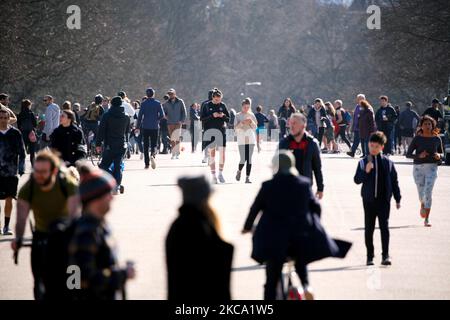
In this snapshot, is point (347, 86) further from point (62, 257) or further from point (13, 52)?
point (62, 257)

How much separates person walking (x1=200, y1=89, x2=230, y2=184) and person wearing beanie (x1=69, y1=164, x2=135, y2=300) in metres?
17.3

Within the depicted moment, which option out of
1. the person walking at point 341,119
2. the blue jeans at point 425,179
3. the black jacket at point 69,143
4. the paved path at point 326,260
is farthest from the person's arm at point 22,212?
the person walking at point 341,119

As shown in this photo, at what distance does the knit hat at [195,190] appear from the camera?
6328 millimetres

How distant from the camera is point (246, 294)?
33.9 feet

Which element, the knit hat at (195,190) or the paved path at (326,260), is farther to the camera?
the paved path at (326,260)

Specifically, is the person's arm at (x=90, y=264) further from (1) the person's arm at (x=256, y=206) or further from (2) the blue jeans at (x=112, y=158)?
(2) the blue jeans at (x=112, y=158)

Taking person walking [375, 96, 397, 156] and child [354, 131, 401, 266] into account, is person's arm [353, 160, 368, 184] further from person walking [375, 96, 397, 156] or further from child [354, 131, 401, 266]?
person walking [375, 96, 397, 156]

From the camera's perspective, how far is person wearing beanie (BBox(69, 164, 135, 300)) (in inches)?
244

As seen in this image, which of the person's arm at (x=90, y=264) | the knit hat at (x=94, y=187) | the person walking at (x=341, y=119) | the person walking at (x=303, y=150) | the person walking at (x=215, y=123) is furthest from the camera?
the person walking at (x=341, y=119)

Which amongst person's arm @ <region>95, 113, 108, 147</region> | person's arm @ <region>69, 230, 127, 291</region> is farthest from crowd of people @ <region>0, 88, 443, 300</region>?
person's arm @ <region>95, 113, 108, 147</region>

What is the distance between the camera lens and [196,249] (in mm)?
6371

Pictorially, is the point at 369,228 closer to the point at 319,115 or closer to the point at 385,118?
the point at 385,118

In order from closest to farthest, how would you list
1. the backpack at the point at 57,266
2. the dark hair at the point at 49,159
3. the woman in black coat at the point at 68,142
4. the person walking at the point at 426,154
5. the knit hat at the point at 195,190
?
the knit hat at the point at 195,190, the backpack at the point at 57,266, the dark hair at the point at 49,159, the woman in black coat at the point at 68,142, the person walking at the point at 426,154
